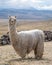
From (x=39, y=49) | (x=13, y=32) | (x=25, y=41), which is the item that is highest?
(x=13, y=32)

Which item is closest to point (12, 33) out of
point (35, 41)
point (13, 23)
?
point (13, 23)

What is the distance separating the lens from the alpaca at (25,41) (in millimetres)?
14523

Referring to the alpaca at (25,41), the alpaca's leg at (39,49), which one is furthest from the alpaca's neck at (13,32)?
the alpaca's leg at (39,49)

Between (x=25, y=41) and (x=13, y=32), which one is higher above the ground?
(x=13, y=32)

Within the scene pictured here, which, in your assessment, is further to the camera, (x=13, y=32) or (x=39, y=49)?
(x=39, y=49)

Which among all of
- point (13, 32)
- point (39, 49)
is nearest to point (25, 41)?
point (13, 32)

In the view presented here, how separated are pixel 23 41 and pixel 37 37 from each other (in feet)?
3.23

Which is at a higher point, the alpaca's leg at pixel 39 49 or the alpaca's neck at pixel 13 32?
the alpaca's neck at pixel 13 32

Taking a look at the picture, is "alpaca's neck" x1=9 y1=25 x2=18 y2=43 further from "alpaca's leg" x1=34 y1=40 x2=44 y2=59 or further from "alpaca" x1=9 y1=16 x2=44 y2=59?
"alpaca's leg" x1=34 y1=40 x2=44 y2=59

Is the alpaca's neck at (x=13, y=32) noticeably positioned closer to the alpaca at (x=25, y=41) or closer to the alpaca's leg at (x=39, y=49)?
the alpaca at (x=25, y=41)

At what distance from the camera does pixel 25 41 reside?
15.0 meters

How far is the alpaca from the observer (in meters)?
14.5

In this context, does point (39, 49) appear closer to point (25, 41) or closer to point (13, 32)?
point (25, 41)

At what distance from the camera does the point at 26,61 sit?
46.3 feet
